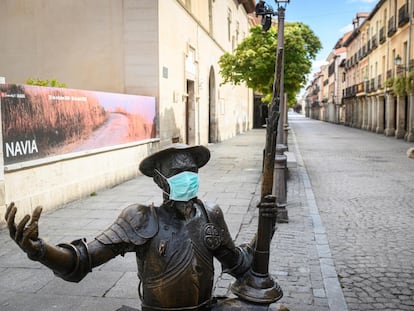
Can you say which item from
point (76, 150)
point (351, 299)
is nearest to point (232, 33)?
point (76, 150)

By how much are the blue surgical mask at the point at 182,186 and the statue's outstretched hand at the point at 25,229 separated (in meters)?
0.68

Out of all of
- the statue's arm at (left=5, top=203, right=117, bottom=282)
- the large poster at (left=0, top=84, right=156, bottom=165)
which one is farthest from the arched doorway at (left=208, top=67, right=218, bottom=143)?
the statue's arm at (left=5, top=203, right=117, bottom=282)

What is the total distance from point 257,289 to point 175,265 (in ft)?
1.54

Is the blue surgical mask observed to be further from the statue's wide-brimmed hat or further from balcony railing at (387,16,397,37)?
balcony railing at (387,16,397,37)

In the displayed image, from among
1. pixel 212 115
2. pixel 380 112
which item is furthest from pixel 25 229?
pixel 380 112

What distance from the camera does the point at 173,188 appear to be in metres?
2.32

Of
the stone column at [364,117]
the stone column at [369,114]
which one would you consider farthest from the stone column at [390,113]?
the stone column at [364,117]

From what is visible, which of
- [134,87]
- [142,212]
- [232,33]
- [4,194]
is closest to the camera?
[142,212]

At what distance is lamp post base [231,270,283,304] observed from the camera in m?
2.38

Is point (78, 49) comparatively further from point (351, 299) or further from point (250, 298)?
point (250, 298)

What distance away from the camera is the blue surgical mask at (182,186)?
2318mm

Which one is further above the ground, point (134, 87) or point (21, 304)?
point (134, 87)

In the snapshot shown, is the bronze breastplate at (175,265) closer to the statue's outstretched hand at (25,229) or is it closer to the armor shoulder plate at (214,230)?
the armor shoulder plate at (214,230)

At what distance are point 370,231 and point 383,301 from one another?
267 centimetres
